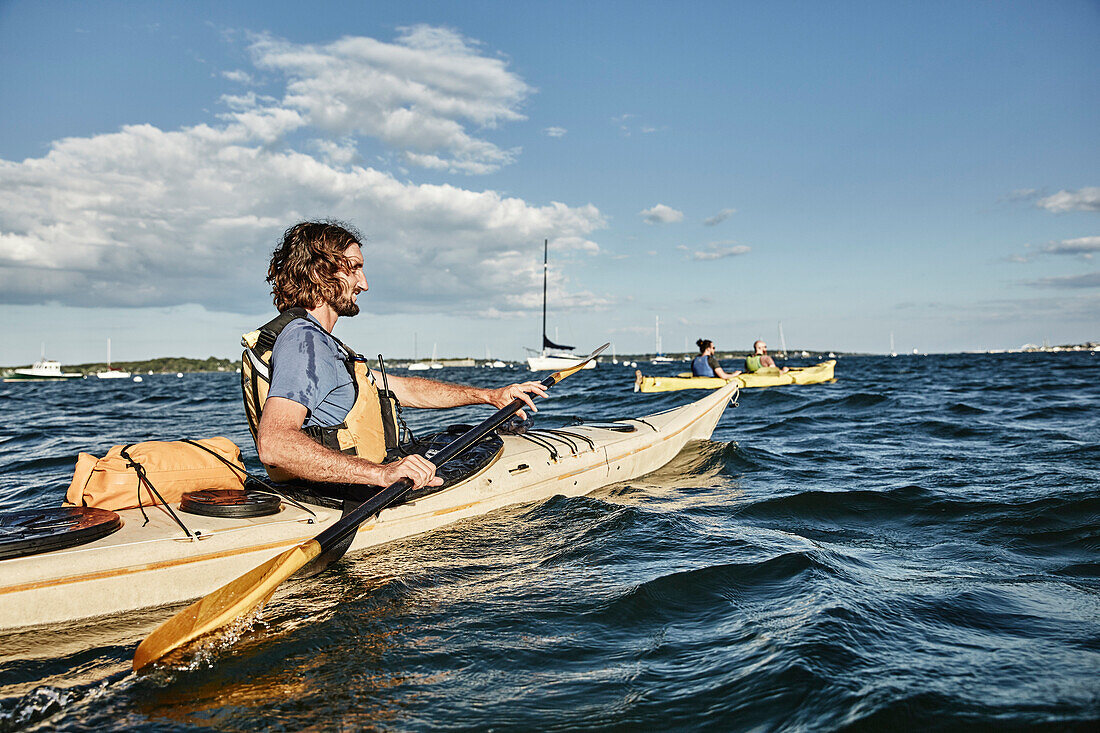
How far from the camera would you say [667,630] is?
9.75 feet

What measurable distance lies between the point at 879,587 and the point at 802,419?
9174mm

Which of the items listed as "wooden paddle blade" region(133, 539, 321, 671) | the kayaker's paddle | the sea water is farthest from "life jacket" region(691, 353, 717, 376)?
"wooden paddle blade" region(133, 539, 321, 671)

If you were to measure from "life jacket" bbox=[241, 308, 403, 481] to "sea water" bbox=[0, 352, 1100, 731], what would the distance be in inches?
28.2

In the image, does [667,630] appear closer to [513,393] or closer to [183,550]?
[513,393]

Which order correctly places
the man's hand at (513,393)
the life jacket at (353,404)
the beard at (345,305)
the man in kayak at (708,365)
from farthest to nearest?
the man in kayak at (708,365) → the man's hand at (513,393) → the beard at (345,305) → the life jacket at (353,404)

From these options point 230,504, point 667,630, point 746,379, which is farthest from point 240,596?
point 746,379

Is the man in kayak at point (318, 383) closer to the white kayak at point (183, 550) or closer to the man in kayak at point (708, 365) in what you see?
the white kayak at point (183, 550)

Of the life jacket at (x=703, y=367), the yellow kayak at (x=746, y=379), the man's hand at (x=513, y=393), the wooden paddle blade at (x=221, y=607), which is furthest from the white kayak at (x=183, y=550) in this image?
the life jacket at (x=703, y=367)

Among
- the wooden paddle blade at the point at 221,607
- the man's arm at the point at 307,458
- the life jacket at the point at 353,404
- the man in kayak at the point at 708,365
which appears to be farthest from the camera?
the man in kayak at the point at 708,365

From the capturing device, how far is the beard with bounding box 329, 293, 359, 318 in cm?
355

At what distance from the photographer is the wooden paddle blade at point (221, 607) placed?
8.37 feet

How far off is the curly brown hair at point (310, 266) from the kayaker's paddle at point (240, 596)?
1.14m

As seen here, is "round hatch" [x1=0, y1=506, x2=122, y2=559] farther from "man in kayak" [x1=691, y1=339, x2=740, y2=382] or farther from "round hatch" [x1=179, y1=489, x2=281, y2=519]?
"man in kayak" [x1=691, y1=339, x2=740, y2=382]

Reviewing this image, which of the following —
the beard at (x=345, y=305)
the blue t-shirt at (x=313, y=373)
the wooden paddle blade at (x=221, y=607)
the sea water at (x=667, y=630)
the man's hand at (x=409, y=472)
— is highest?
the beard at (x=345, y=305)
